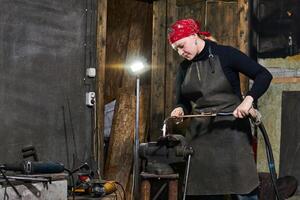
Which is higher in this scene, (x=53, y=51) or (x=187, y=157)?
(x=53, y=51)

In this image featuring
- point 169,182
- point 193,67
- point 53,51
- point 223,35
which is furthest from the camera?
point 223,35

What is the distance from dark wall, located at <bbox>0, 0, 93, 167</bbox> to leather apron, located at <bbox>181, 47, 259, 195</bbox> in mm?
1991

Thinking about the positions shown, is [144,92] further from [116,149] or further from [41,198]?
[41,198]

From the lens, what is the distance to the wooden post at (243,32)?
578 centimetres

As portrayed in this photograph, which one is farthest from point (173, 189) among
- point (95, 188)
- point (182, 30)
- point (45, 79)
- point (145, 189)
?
point (45, 79)

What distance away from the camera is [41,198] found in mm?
4043

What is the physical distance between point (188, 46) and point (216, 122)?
60 cm

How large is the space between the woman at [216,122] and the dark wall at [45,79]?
77.3 inches

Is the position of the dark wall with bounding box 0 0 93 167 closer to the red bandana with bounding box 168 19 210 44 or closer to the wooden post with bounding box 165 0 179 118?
the wooden post with bounding box 165 0 179 118

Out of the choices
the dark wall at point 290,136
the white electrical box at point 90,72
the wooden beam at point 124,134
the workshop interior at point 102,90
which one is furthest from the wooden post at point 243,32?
the white electrical box at point 90,72

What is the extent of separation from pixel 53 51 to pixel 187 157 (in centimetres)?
220

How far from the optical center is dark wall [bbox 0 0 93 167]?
5125mm

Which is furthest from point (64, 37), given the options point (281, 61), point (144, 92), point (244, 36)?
point (281, 61)

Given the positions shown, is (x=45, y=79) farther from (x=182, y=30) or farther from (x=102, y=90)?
(x=182, y=30)
